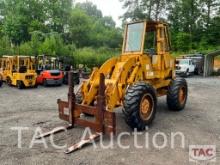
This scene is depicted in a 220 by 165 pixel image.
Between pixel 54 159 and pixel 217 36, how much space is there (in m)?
44.7

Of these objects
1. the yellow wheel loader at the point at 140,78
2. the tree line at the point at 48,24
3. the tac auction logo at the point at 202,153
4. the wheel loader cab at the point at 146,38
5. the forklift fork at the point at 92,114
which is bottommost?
the tac auction logo at the point at 202,153

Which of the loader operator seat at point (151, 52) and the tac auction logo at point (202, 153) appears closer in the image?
the tac auction logo at point (202, 153)

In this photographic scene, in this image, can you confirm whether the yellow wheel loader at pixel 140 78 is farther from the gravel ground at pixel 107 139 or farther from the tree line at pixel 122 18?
→ the tree line at pixel 122 18

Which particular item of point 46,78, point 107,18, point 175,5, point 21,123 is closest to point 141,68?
point 21,123

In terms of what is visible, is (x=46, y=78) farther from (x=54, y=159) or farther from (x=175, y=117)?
(x=54, y=159)

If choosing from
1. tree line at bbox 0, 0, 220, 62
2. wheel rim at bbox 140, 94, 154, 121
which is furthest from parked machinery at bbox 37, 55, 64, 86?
tree line at bbox 0, 0, 220, 62

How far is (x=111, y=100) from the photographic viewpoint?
732 cm

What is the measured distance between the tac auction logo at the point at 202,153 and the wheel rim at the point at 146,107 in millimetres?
1516

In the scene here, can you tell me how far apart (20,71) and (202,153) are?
13198 millimetres

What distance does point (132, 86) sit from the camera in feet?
23.5

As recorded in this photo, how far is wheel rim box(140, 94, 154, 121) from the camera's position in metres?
7.26

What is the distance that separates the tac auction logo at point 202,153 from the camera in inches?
218

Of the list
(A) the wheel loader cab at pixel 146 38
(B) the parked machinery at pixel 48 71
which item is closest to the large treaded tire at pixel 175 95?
(A) the wheel loader cab at pixel 146 38

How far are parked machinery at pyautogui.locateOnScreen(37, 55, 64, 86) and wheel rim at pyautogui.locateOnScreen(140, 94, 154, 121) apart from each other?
1088 centimetres
